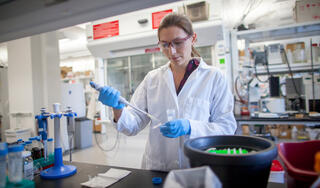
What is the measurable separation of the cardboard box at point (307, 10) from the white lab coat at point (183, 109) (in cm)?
257

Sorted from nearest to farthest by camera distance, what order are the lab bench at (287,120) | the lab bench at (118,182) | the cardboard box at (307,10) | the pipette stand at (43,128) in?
the lab bench at (118,182) < the pipette stand at (43,128) < the lab bench at (287,120) < the cardboard box at (307,10)

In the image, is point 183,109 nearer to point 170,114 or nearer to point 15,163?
point 170,114

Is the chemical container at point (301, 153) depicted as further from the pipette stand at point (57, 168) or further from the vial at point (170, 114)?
the pipette stand at point (57, 168)

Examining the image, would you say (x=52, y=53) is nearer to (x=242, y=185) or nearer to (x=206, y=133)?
(x=206, y=133)

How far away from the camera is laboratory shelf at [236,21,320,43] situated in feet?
9.86

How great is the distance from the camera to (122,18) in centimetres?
322

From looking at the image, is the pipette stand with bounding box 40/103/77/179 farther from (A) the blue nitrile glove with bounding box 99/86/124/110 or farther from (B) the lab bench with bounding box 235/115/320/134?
(B) the lab bench with bounding box 235/115/320/134

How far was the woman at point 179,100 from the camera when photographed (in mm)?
1117

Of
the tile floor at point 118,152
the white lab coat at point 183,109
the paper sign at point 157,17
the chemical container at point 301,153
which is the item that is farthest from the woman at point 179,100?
the tile floor at point 118,152

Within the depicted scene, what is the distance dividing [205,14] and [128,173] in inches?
93.6

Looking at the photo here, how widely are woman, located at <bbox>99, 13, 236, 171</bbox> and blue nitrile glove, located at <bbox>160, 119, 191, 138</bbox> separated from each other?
6 centimetres

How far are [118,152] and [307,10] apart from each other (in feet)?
12.7

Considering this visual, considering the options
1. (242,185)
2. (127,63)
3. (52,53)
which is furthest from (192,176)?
(52,53)

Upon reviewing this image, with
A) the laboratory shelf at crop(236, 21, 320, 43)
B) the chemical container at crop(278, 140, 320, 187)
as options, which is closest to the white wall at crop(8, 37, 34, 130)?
the laboratory shelf at crop(236, 21, 320, 43)
